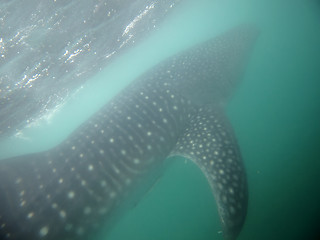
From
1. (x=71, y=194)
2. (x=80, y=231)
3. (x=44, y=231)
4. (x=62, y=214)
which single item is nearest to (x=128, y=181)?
(x=71, y=194)

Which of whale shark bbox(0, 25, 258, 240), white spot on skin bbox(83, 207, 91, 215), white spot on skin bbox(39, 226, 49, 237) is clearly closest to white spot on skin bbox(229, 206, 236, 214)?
whale shark bbox(0, 25, 258, 240)

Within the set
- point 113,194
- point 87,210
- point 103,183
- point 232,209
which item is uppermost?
point 103,183

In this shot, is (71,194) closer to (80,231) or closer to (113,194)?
(80,231)

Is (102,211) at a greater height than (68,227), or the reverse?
(68,227)

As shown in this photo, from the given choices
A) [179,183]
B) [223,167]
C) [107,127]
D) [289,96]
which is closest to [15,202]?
[107,127]

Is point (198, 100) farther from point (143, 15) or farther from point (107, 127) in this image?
point (143, 15)

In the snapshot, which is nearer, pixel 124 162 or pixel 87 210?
pixel 87 210

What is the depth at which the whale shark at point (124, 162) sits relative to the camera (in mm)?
3821

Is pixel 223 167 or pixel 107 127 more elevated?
pixel 107 127

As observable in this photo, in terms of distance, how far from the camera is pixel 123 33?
1311 cm

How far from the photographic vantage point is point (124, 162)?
4.73 meters

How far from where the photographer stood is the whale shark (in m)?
3.82

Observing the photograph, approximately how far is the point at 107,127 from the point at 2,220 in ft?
8.74

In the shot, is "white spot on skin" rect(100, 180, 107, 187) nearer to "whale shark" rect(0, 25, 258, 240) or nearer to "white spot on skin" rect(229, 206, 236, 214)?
"whale shark" rect(0, 25, 258, 240)
